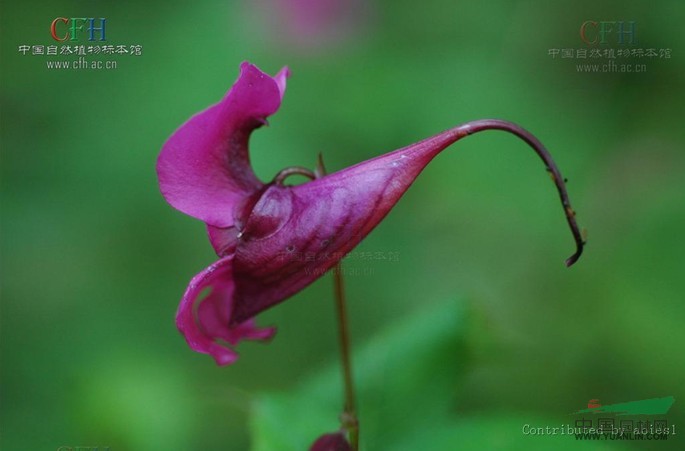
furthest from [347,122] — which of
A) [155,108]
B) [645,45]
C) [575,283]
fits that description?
[645,45]

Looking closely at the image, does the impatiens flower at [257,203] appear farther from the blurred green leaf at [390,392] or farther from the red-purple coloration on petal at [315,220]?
the blurred green leaf at [390,392]

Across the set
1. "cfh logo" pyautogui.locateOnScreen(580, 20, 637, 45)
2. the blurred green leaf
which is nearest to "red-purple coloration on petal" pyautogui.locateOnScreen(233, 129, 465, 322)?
the blurred green leaf

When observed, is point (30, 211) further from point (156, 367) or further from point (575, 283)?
point (575, 283)

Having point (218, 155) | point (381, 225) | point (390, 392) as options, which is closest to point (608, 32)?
point (381, 225)

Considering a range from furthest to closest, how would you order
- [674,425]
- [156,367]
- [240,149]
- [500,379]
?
[156,367] < [500,379] < [674,425] < [240,149]

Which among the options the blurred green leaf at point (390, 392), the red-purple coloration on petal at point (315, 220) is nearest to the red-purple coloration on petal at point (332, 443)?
the blurred green leaf at point (390, 392)

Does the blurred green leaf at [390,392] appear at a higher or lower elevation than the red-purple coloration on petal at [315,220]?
lower

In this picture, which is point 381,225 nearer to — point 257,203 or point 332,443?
point 332,443
